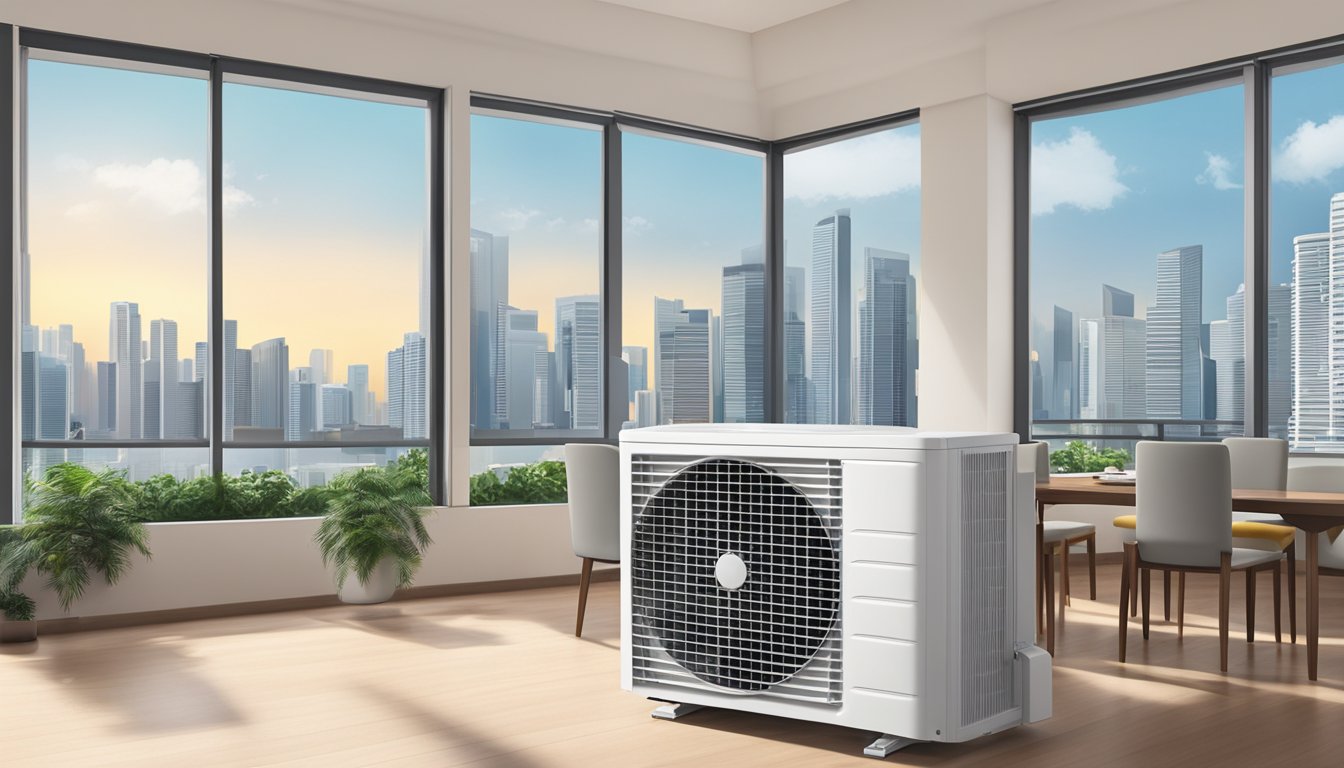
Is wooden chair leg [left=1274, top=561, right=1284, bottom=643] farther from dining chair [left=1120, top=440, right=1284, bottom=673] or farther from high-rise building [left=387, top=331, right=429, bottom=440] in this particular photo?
high-rise building [left=387, top=331, right=429, bottom=440]

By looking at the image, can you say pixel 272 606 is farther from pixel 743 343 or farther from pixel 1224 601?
pixel 1224 601

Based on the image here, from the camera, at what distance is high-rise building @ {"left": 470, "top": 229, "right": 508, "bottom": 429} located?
6.65 meters

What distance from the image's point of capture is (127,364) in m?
5.70

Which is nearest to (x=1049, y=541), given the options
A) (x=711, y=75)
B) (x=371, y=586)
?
(x=371, y=586)

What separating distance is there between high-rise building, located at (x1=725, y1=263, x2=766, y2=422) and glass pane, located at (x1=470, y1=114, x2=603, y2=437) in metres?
1.14

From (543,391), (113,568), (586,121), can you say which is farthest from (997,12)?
(113,568)

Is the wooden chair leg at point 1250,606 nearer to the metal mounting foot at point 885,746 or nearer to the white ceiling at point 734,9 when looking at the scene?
the metal mounting foot at point 885,746

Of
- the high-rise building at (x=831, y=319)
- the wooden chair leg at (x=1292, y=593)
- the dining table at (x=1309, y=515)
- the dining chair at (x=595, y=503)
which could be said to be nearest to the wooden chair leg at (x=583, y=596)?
the dining chair at (x=595, y=503)

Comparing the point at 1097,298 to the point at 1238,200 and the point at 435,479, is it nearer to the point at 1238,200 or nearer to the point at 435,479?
the point at 1238,200

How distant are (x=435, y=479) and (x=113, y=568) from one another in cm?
176

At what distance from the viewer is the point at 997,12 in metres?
6.40

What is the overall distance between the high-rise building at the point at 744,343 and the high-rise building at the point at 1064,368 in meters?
1.95

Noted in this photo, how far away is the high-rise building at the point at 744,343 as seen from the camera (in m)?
7.88

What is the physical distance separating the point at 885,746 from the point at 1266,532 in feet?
8.43
